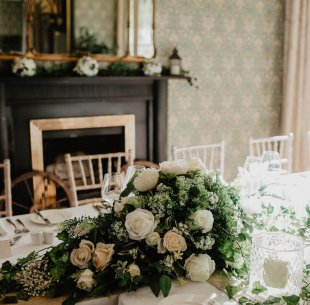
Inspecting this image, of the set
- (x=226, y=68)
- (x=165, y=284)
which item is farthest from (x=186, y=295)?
(x=226, y=68)

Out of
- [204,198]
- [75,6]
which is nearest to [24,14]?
[75,6]

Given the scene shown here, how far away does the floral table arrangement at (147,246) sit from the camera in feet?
4.50

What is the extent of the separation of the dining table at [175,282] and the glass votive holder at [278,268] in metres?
0.12

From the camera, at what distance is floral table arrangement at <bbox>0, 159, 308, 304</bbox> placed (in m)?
1.37

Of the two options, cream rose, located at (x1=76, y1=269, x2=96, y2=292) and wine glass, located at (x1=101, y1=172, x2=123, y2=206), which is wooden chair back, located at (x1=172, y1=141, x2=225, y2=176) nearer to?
wine glass, located at (x1=101, y1=172, x2=123, y2=206)

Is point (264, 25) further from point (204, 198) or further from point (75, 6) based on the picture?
point (204, 198)

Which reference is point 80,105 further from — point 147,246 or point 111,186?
point 147,246

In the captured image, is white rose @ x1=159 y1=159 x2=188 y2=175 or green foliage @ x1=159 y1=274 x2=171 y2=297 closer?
green foliage @ x1=159 y1=274 x2=171 y2=297

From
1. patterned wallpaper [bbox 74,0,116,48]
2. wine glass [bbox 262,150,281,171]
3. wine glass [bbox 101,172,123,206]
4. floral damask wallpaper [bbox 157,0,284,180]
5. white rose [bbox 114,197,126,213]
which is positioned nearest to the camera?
white rose [bbox 114,197,126,213]

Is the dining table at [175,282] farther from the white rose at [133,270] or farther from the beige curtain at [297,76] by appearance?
the beige curtain at [297,76]

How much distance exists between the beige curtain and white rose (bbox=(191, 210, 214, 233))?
11.4 ft

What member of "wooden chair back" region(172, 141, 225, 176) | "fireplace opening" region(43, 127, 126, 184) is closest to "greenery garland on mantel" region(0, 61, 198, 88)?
"fireplace opening" region(43, 127, 126, 184)

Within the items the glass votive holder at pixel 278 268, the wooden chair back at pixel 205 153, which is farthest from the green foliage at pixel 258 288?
the wooden chair back at pixel 205 153

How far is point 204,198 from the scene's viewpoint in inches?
57.3
